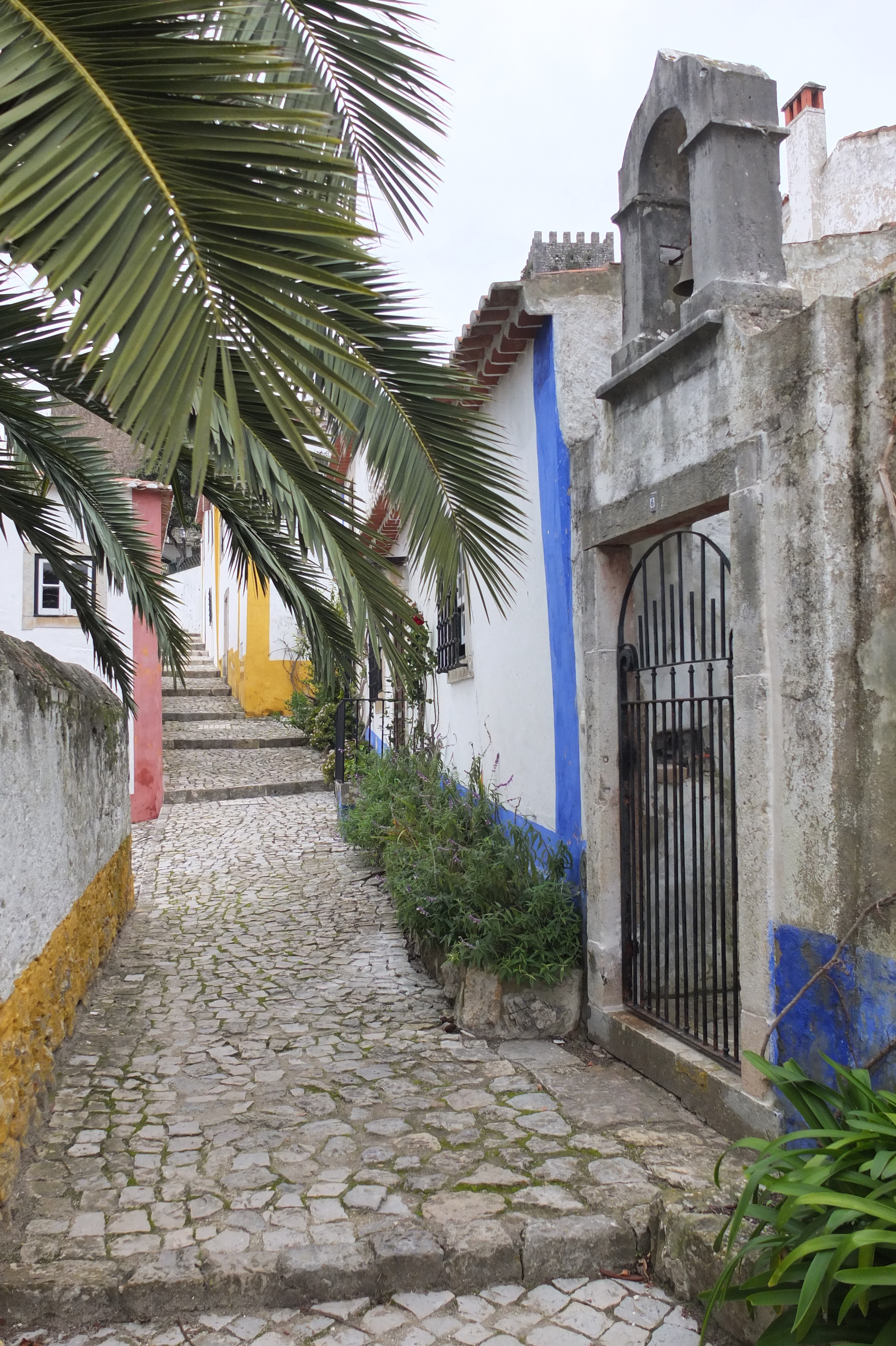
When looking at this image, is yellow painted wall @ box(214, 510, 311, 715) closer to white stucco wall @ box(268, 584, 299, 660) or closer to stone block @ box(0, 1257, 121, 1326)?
white stucco wall @ box(268, 584, 299, 660)

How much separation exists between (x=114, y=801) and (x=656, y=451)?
460 centimetres

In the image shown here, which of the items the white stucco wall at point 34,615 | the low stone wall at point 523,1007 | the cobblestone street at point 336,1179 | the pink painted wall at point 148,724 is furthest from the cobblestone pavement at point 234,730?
the low stone wall at point 523,1007

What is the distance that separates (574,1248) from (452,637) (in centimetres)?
610

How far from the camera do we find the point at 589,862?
4.93 meters

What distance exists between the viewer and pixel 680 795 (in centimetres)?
423

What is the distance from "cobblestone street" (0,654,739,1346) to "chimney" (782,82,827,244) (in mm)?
10649

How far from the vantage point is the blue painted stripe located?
5324mm

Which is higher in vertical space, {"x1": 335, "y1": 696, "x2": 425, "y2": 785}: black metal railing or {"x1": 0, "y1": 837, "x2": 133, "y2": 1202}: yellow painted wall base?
{"x1": 335, "y1": 696, "x2": 425, "y2": 785}: black metal railing

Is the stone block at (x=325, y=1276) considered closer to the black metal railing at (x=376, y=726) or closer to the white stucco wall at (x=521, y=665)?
the white stucco wall at (x=521, y=665)

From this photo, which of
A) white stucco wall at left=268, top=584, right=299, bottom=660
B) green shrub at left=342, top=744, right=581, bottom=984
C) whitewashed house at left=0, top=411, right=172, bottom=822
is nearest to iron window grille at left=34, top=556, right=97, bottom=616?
whitewashed house at left=0, top=411, right=172, bottom=822

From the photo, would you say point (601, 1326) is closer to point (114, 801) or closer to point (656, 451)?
point (656, 451)

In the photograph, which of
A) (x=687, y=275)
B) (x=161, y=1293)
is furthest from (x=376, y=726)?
(x=161, y=1293)

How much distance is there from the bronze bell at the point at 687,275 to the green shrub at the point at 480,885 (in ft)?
9.17

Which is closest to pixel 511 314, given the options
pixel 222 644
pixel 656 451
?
pixel 656 451
